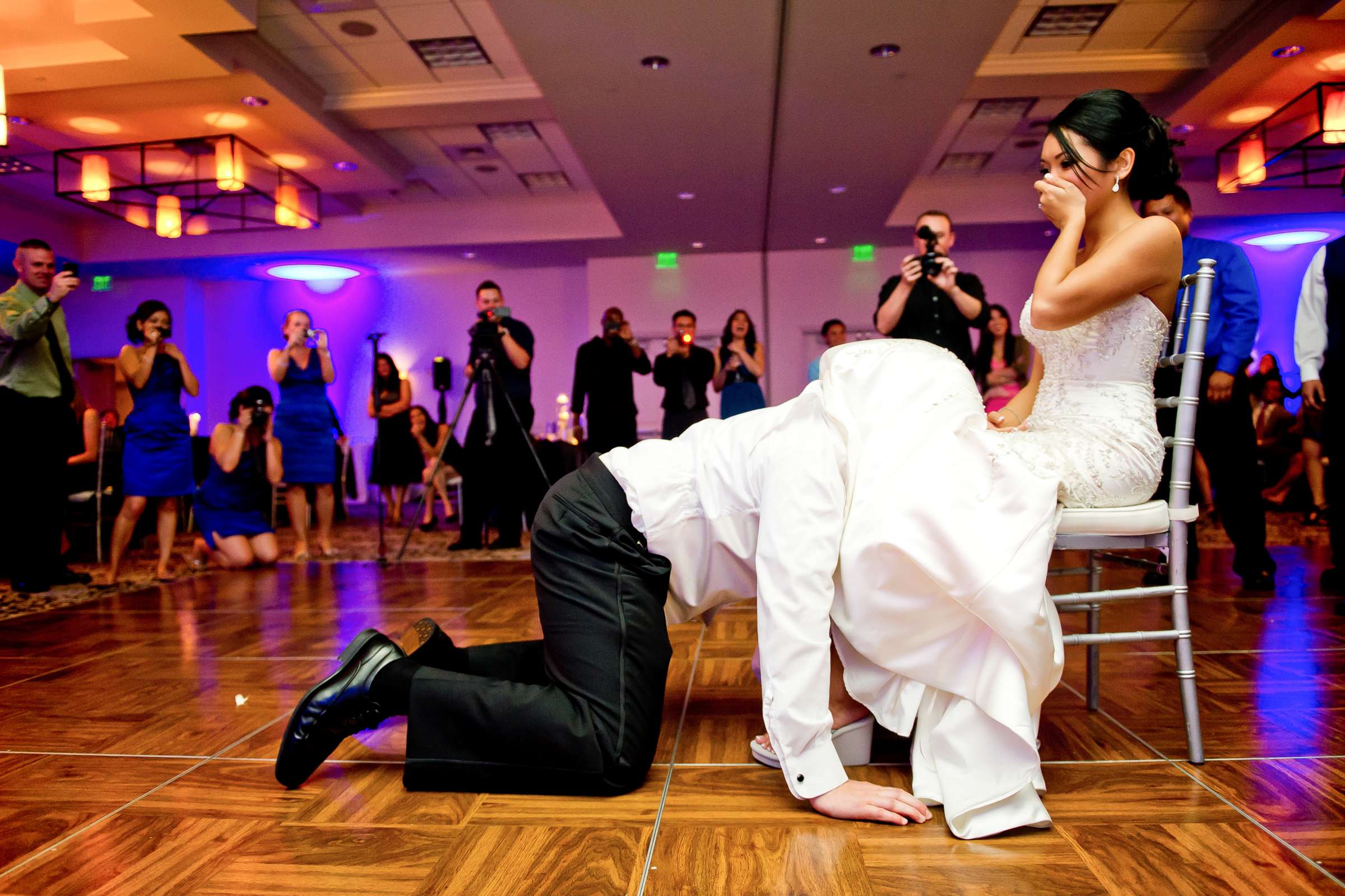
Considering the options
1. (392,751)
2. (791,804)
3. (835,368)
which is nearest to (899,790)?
(791,804)

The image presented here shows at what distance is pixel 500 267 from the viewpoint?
10109 mm

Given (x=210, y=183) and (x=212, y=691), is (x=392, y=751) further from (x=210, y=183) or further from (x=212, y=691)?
(x=210, y=183)

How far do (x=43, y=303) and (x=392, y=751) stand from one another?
3139mm

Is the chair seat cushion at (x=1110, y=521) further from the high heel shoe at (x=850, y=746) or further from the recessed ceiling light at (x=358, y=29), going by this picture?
the recessed ceiling light at (x=358, y=29)

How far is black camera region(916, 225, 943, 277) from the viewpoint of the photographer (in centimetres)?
312

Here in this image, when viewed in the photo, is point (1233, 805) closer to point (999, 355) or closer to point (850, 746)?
point (850, 746)

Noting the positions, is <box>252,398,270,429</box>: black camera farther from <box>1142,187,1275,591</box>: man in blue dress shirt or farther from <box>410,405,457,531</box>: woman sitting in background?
<box>1142,187,1275,591</box>: man in blue dress shirt

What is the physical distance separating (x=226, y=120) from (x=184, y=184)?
630 millimetres

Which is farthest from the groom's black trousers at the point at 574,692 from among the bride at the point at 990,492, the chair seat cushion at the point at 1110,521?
the chair seat cushion at the point at 1110,521

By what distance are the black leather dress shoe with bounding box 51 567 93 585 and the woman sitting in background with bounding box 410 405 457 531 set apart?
299 centimetres

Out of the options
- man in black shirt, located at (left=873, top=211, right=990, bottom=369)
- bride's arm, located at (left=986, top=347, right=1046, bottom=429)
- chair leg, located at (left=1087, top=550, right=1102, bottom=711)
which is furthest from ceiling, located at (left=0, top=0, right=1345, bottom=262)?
chair leg, located at (left=1087, top=550, right=1102, bottom=711)

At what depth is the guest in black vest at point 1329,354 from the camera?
3.03 meters

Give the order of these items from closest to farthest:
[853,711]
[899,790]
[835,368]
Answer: [899,790] < [835,368] < [853,711]

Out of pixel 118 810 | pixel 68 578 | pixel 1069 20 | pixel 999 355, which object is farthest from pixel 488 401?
pixel 1069 20
